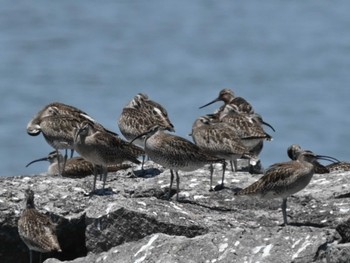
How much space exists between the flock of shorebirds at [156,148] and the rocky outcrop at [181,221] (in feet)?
0.89

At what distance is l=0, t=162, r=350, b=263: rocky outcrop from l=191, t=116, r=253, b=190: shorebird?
0.91 feet

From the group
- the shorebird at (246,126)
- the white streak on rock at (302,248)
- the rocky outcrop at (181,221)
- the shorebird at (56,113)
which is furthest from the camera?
the shorebird at (56,113)

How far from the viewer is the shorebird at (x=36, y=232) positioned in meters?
15.3

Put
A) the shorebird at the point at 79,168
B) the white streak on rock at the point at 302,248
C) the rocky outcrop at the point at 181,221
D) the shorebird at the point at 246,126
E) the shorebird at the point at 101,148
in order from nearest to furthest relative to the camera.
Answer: the white streak on rock at the point at 302,248
the rocky outcrop at the point at 181,221
the shorebird at the point at 101,148
the shorebird at the point at 79,168
the shorebird at the point at 246,126

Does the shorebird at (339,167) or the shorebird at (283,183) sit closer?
the shorebird at (283,183)

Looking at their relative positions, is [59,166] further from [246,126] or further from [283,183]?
[283,183]

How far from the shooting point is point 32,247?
15.5 m

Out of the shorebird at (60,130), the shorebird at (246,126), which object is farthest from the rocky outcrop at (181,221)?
the shorebird at (246,126)

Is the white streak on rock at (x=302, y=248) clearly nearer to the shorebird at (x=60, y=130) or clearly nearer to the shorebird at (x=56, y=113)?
the shorebird at (x=60, y=130)

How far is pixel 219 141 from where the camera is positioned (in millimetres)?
19484

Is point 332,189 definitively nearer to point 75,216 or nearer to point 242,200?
point 242,200

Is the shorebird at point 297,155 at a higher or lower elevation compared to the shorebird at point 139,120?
lower

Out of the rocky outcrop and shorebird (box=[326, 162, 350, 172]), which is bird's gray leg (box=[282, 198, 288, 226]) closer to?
the rocky outcrop

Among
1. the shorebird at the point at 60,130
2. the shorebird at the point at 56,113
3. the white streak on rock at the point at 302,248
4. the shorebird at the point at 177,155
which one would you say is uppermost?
the shorebird at the point at 56,113
